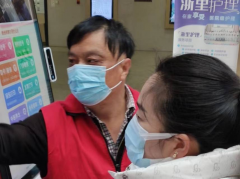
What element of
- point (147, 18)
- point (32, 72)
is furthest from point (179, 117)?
point (147, 18)

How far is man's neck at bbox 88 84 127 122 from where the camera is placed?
1.44 metres

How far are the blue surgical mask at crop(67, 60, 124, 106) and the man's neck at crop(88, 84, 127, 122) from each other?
0.02 metres

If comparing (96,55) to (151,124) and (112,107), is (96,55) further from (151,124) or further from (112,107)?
(151,124)

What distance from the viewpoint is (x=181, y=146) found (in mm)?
847

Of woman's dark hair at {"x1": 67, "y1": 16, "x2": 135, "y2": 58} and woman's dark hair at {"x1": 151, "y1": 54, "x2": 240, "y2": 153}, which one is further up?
woman's dark hair at {"x1": 67, "y1": 16, "x2": 135, "y2": 58}

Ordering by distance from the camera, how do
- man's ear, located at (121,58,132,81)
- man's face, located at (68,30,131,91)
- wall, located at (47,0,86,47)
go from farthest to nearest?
wall, located at (47,0,86,47)
man's ear, located at (121,58,132,81)
man's face, located at (68,30,131,91)

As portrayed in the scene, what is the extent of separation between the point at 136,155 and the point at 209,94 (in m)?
0.35

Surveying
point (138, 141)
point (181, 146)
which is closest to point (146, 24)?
point (138, 141)

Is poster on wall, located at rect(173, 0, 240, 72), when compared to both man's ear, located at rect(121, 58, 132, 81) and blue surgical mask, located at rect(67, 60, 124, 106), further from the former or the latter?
blue surgical mask, located at rect(67, 60, 124, 106)

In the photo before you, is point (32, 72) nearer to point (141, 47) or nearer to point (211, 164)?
point (211, 164)

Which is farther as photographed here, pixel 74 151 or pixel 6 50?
pixel 6 50

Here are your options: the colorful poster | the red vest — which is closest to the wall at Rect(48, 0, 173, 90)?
the colorful poster

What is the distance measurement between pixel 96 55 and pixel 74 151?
0.47 meters

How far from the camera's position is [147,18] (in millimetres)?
7125
